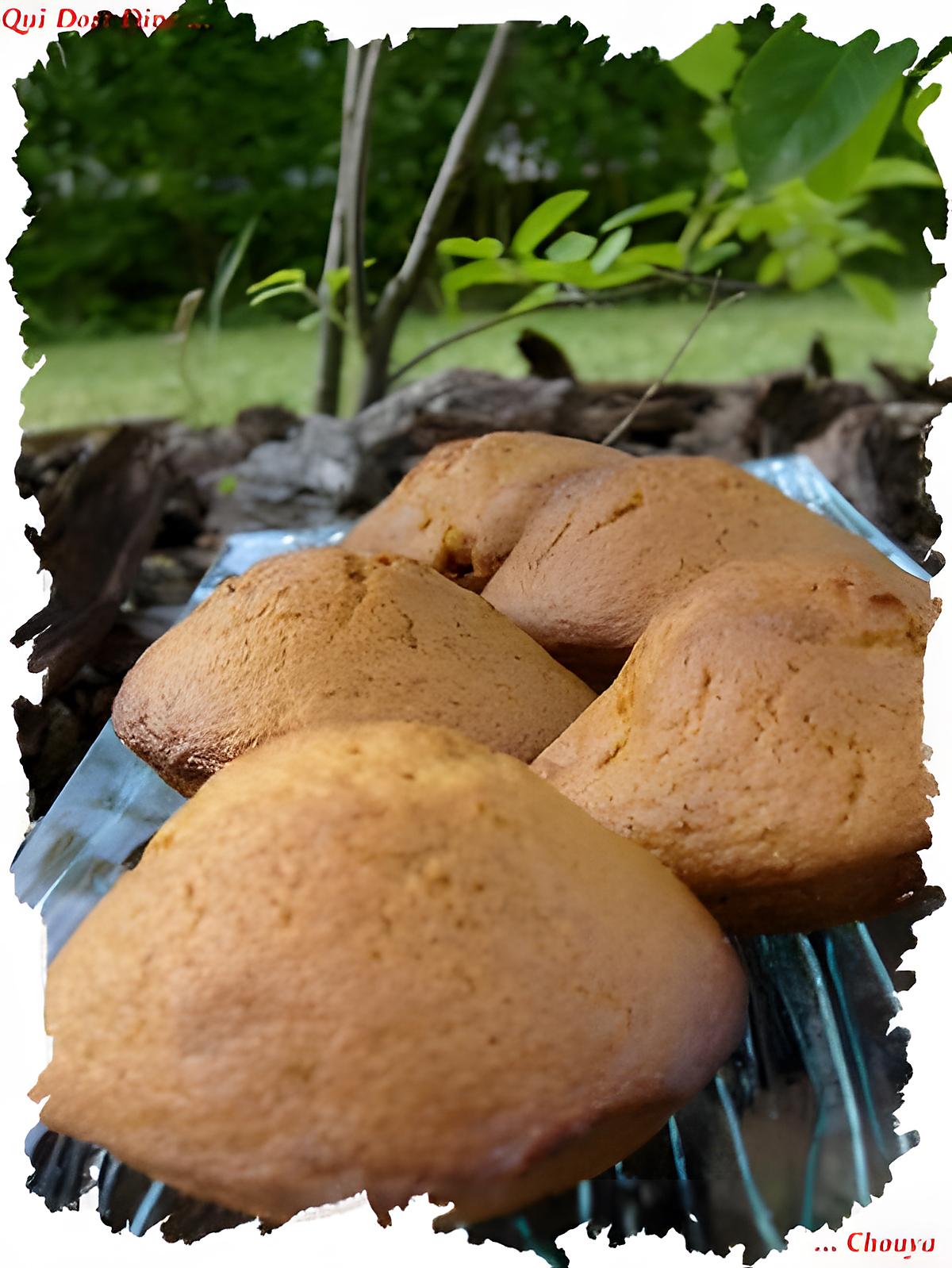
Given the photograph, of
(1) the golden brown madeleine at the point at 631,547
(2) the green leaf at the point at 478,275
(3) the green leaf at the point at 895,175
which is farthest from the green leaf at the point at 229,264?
(3) the green leaf at the point at 895,175

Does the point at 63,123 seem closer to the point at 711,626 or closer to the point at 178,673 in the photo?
the point at 178,673

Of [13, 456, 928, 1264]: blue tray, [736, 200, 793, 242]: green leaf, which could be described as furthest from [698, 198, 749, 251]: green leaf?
[13, 456, 928, 1264]: blue tray

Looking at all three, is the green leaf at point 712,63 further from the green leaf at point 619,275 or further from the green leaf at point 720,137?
the green leaf at point 619,275

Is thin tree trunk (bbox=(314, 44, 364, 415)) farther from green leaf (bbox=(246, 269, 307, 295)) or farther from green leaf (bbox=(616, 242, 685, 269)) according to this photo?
green leaf (bbox=(616, 242, 685, 269))

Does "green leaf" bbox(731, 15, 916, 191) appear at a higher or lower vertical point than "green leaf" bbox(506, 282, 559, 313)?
lower

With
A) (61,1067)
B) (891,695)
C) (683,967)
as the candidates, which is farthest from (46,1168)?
(891,695)

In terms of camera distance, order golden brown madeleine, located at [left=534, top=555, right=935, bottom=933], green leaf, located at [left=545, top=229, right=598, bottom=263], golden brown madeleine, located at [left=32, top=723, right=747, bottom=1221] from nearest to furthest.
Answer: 1. golden brown madeleine, located at [left=32, top=723, right=747, bottom=1221]
2. golden brown madeleine, located at [left=534, top=555, right=935, bottom=933]
3. green leaf, located at [left=545, top=229, right=598, bottom=263]

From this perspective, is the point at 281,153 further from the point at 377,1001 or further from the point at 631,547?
the point at 377,1001

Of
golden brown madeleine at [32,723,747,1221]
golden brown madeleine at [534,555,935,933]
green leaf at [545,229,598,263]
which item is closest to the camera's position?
golden brown madeleine at [32,723,747,1221]

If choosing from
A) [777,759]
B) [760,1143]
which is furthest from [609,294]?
[760,1143]

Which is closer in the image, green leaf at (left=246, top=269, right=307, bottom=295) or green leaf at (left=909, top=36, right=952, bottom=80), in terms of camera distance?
green leaf at (left=909, top=36, right=952, bottom=80)
